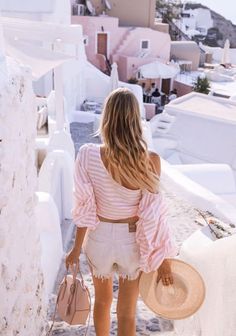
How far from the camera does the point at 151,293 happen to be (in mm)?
2633

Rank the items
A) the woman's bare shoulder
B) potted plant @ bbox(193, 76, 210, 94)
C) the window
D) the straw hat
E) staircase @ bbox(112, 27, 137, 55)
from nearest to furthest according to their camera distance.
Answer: the woman's bare shoulder < the straw hat < potted plant @ bbox(193, 76, 210, 94) < staircase @ bbox(112, 27, 137, 55) < the window

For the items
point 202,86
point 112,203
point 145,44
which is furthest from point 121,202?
point 145,44

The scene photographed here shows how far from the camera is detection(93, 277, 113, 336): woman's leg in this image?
2.75 m

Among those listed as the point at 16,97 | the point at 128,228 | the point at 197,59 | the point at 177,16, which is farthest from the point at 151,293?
the point at 177,16

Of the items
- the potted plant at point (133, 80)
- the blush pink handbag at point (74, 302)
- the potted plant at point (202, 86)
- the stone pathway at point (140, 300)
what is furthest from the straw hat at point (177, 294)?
the potted plant at point (133, 80)

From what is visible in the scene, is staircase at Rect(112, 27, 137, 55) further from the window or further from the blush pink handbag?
the blush pink handbag

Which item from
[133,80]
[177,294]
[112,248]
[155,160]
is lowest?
[133,80]

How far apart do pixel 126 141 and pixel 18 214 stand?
24.8 inches

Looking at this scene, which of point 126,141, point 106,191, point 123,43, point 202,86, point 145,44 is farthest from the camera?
point 145,44

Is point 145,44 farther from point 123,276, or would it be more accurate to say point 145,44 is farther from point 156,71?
point 123,276

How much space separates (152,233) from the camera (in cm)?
252

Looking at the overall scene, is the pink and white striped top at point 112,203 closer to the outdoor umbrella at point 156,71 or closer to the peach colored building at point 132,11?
the outdoor umbrella at point 156,71

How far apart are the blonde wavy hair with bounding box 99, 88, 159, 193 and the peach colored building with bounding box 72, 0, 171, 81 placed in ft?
84.3

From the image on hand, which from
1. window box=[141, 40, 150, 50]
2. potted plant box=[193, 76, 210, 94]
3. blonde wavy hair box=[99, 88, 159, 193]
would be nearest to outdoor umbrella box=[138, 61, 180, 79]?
potted plant box=[193, 76, 210, 94]
